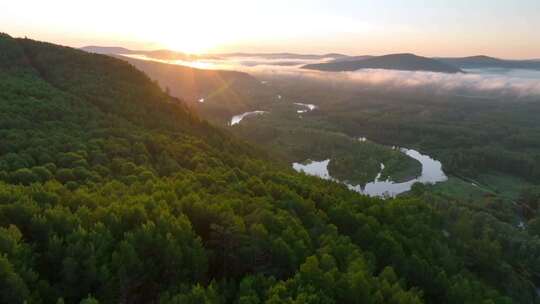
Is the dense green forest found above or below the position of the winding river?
above

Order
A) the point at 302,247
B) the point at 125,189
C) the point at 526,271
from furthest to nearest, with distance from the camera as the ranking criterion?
the point at 526,271 < the point at 125,189 < the point at 302,247

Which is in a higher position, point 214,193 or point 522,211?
point 214,193

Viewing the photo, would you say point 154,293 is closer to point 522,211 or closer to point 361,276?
point 361,276

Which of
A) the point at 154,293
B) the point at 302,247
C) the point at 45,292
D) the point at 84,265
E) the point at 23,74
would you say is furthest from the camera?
the point at 23,74

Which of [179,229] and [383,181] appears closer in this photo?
[179,229]

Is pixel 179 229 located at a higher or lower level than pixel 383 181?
higher

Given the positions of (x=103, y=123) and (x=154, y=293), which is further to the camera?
(x=103, y=123)

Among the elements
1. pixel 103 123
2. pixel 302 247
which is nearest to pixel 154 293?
pixel 302 247

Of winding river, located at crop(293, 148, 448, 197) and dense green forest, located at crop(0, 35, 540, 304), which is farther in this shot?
winding river, located at crop(293, 148, 448, 197)
